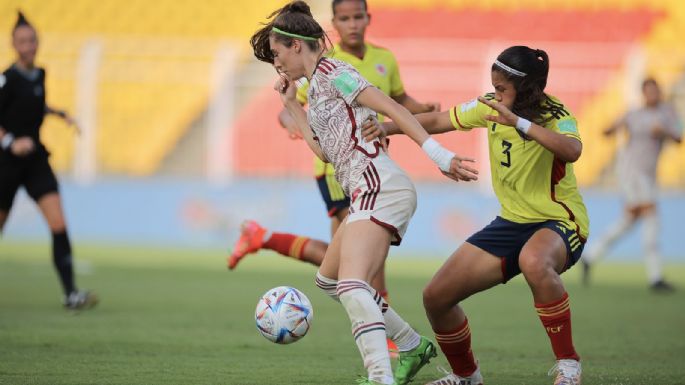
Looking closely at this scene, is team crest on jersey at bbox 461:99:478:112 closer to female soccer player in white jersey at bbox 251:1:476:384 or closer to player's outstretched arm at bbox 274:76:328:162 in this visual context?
female soccer player in white jersey at bbox 251:1:476:384

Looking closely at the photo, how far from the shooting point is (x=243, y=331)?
8297 millimetres

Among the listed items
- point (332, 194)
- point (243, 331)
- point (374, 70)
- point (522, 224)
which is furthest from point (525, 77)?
point (243, 331)

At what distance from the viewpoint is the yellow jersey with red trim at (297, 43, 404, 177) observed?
7.82 meters

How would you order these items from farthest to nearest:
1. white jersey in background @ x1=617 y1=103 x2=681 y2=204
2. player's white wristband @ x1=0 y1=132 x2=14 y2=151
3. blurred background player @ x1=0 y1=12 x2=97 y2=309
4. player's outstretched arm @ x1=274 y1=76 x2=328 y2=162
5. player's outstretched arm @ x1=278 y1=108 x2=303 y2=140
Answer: white jersey in background @ x1=617 y1=103 x2=681 y2=204 < blurred background player @ x1=0 y1=12 x2=97 y2=309 < player's white wristband @ x1=0 y1=132 x2=14 y2=151 < player's outstretched arm @ x1=278 y1=108 x2=303 y2=140 < player's outstretched arm @ x1=274 y1=76 x2=328 y2=162

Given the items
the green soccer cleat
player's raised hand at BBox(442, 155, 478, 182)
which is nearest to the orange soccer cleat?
the green soccer cleat

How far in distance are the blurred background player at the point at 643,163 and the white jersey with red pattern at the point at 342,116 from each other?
8.34m

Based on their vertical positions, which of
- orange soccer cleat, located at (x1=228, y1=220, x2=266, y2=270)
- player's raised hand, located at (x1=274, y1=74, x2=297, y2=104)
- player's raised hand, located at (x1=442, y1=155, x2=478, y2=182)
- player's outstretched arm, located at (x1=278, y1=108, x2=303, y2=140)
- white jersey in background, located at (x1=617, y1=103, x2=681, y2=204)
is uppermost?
player's raised hand, located at (x1=274, y1=74, x2=297, y2=104)

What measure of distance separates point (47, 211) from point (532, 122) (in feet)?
17.3

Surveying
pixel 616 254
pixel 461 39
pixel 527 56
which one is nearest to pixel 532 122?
pixel 527 56

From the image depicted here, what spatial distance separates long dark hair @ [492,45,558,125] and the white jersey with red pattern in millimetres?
792

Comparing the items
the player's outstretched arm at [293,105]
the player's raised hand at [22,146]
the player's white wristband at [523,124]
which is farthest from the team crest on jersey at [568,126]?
the player's raised hand at [22,146]

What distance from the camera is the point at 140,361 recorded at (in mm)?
6574

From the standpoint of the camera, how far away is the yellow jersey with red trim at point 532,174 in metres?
5.82

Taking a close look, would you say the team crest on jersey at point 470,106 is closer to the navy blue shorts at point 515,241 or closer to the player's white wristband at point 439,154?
the navy blue shorts at point 515,241
